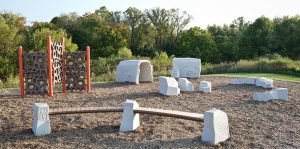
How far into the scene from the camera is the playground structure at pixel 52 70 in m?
10.8

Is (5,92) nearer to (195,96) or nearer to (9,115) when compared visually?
(9,115)

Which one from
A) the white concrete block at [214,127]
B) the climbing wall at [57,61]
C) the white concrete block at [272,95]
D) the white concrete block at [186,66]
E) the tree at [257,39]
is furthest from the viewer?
the tree at [257,39]

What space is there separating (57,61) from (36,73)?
747 mm

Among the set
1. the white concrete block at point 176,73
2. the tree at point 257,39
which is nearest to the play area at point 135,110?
the white concrete block at point 176,73

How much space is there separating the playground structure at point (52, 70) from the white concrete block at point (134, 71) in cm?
206

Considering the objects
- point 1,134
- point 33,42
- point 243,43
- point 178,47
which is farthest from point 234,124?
point 178,47

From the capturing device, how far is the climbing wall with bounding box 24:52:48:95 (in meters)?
10.8

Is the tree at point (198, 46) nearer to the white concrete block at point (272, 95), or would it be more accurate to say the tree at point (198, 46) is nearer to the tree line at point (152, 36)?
the tree line at point (152, 36)

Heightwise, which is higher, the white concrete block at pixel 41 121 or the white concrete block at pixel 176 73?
the white concrete block at pixel 176 73

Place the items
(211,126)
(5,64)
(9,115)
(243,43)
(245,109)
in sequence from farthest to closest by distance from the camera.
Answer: (243,43) < (5,64) < (245,109) < (9,115) < (211,126)

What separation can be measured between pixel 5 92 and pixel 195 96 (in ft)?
17.5

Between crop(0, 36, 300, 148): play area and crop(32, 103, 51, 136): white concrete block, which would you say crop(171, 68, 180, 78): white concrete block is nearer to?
crop(0, 36, 300, 148): play area

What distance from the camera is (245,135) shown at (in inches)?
269

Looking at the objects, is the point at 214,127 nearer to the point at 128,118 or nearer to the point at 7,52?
the point at 128,118
